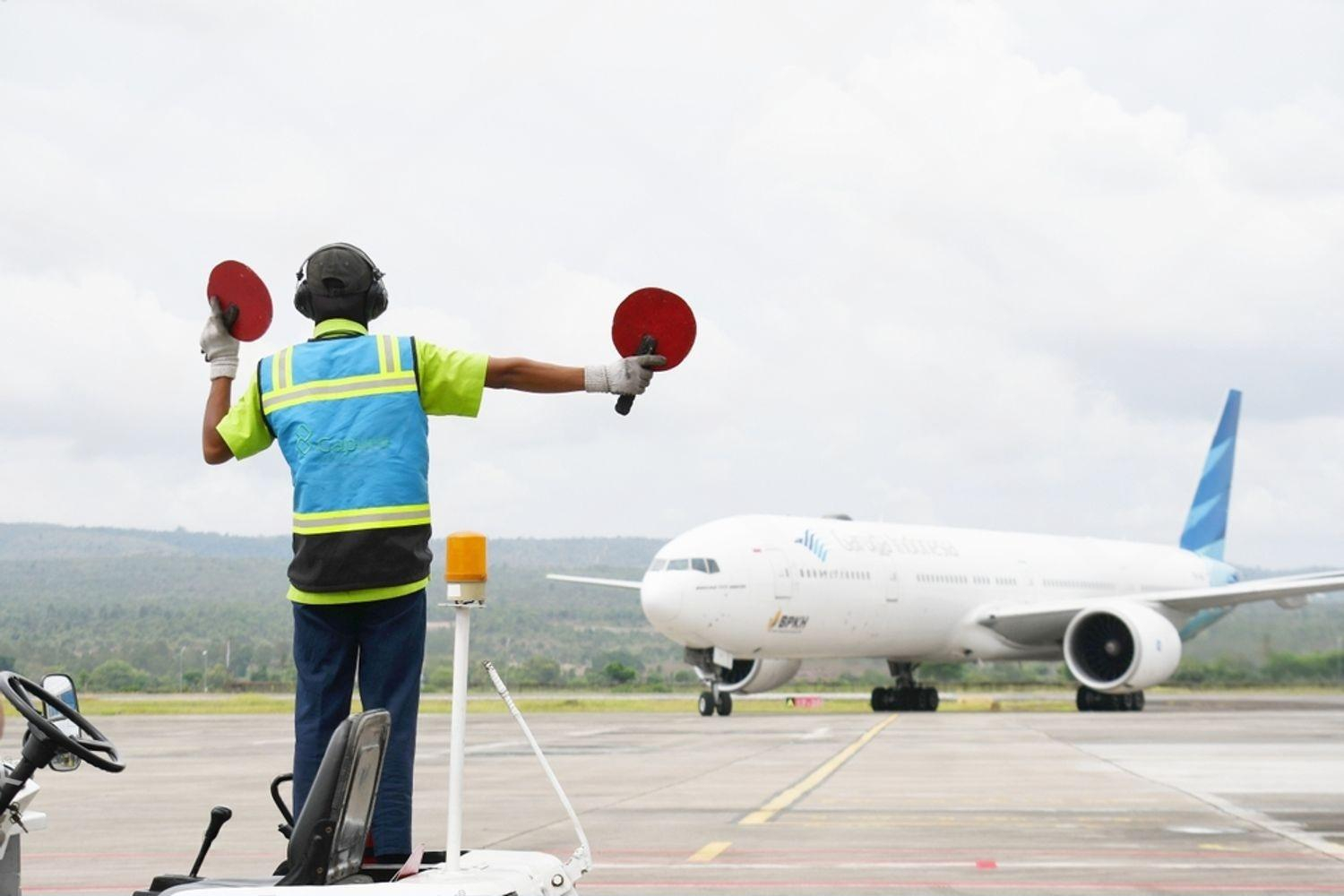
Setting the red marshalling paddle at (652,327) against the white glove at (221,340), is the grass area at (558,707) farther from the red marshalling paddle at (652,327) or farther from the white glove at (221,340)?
the red marshalling paddle at (652,327)

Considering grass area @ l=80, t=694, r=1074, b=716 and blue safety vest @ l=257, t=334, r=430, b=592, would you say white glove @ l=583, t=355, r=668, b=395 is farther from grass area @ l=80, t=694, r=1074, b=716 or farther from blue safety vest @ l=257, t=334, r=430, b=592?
grass area @ l=80, t=694, r=1074, b=716

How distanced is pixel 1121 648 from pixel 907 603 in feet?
13.6

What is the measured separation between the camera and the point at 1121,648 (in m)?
32.2

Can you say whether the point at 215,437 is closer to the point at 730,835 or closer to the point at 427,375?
the point at 427,375

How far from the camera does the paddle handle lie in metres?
3.93

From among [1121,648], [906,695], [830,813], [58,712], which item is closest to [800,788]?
[830,813]

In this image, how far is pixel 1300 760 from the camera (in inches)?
580

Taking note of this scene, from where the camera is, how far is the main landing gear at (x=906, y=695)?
36906 millimetres

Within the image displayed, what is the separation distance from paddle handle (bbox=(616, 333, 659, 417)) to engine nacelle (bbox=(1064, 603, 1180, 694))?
28.1 meters

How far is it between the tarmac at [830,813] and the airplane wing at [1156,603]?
44.5 feet

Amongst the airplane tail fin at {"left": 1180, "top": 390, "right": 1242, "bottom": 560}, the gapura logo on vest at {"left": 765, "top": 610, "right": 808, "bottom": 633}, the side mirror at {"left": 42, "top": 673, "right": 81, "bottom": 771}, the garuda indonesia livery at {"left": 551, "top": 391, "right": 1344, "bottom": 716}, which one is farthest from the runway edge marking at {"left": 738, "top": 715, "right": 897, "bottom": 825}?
the airplane tail fin at {"left": 1180, "top": 390, "right": 1242, "bottom": 560}

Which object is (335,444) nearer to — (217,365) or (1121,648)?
(217,365)

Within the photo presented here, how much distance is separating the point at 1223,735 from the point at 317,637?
17736 mm

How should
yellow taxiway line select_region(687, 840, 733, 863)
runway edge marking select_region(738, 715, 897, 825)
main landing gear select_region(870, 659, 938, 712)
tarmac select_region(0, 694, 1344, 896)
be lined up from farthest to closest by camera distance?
main landing gear select_region(870, 659, 938, 712)
runway edge marking select_region(738, 715, 897, 825)
yellow taxiway line select_region(687, 840, 733, 863)
tarmac select_region(0, 694, 1344, 896)
